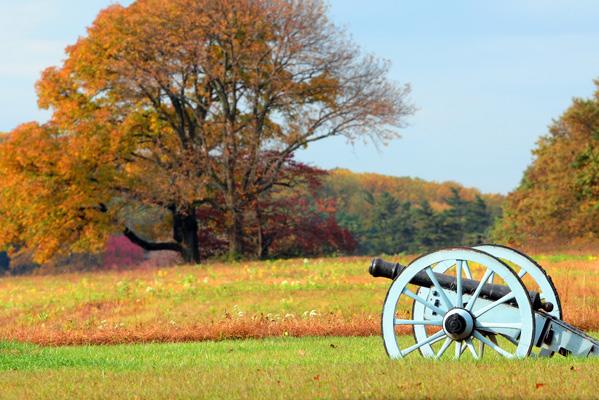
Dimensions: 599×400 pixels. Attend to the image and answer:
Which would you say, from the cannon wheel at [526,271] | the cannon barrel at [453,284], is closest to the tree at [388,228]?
the cannon wheel at [526,271]

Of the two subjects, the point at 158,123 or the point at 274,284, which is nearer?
the point at 274,284

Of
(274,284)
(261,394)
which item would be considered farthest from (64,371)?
(274,284)

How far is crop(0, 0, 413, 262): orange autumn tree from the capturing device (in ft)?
118

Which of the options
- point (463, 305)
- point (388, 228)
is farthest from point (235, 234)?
point (388, 228)

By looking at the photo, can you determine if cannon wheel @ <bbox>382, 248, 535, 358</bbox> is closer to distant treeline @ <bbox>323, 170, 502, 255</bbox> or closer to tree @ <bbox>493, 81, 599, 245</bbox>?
tree @ <bbox>493, 81, 599, 245</bbox>

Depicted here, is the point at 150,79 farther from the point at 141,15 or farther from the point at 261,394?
the point at 261,394

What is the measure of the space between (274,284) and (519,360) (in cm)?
1377

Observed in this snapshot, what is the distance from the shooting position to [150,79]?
36.3 m

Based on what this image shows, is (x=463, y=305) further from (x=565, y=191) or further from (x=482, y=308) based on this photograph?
(x=565, y=191)

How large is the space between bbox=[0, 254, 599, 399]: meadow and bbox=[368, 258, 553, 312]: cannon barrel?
0.62m

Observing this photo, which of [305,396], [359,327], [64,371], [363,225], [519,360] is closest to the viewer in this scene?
[305,396]

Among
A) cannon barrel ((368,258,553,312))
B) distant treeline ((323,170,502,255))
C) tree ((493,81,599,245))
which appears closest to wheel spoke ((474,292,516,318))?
cannon barrel ((368,258,553,312))

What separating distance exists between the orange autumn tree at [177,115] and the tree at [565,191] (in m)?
13.9

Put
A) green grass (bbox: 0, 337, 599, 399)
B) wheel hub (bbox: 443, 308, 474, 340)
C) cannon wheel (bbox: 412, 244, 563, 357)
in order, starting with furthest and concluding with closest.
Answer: cannon wheel (bbox: 412, 244, 563, 357) < wheel hub (bbox: 443, 308, 474, 340) < green grass (bbox: 0, 337, 599, 399)
